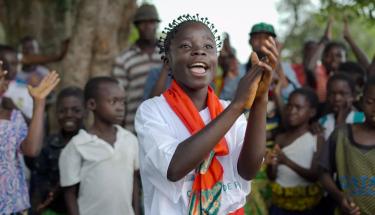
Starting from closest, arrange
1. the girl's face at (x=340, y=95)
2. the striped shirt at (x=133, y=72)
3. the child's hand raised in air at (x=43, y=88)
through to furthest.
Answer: the child's hand raised in air at (x=43, y=88), the girl's face at (x=340, y=95), the striped shirt at (x=133, y=72)

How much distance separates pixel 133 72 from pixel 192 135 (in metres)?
3.59

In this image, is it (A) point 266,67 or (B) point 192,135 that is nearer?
(A) point 266,67

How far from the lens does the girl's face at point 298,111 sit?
559 cm

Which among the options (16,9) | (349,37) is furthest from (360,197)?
(16,9)

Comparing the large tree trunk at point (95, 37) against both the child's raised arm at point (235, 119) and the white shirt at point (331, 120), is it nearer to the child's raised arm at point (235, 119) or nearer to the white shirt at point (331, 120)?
the white shirt at point (331, 120)

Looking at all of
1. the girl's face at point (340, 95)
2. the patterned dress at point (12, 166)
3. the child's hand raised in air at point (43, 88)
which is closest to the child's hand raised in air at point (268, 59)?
the child's hand raised in air at point (43, 88)

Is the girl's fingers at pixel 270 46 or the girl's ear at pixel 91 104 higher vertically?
the girl's fingers at pixel 270 46

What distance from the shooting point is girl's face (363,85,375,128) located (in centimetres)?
452

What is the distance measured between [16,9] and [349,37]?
6343 millimetres

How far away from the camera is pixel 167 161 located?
275cm

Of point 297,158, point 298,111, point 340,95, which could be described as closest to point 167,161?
point 297,158

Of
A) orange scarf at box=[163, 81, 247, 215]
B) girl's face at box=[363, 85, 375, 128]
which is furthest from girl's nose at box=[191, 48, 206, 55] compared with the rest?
girl's face at box=[363, 85, 375, 128]

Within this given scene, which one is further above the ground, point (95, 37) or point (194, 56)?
point (194, 56)

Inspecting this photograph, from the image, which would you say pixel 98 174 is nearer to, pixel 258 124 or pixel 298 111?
pixel 298 111
